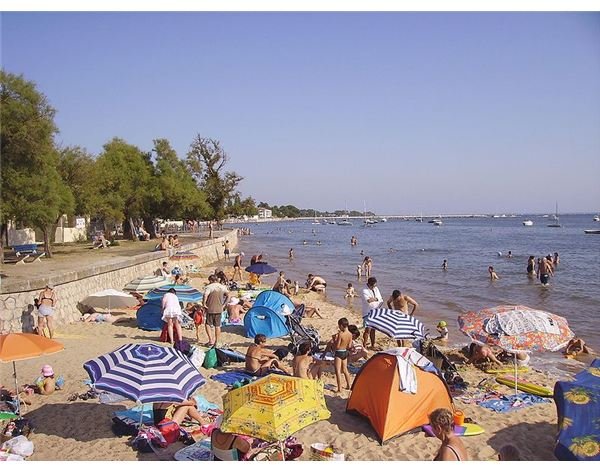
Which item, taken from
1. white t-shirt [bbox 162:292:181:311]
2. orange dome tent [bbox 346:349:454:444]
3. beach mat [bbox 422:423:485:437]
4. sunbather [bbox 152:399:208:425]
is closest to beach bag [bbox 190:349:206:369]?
white t-shirt [bbox 162:292:181:311]

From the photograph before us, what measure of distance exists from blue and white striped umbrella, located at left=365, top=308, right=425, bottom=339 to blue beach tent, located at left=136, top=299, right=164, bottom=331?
627cm

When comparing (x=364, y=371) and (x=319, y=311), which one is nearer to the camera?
(x=364, y=371)

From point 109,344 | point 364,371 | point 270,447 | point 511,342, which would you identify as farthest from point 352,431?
point 109,344

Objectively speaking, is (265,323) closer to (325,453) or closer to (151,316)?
(151,316)

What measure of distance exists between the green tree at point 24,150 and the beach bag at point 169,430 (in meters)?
13.6

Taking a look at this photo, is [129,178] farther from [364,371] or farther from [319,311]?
[364,371]

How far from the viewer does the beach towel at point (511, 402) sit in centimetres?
852

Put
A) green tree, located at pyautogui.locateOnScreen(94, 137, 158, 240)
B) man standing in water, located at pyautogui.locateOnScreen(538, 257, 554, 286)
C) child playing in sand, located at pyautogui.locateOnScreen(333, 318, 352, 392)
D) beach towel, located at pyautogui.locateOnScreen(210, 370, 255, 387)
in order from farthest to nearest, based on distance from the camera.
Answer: green tree, located at pyautogui.locateOnScreen(94, 137, 158, 240) < man standing in water, located at pyautogui.locateOnScreen(538, 257, 554, 286) < beach towel, located at pyautogui.locateOnScreen(210, 370, 255, 387) < child playing in sand, located at pyautogui.locateOnScreen(333, 318, 352, 392)

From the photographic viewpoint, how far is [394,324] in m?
9.83

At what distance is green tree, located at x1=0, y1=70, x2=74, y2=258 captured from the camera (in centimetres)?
1769

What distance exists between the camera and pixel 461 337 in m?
14.8

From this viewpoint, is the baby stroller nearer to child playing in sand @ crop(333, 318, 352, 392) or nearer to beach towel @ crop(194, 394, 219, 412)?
child playing in sand @ crop(333, 318, 352, 392)

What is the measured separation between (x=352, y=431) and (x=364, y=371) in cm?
91

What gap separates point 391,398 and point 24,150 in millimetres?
16050
